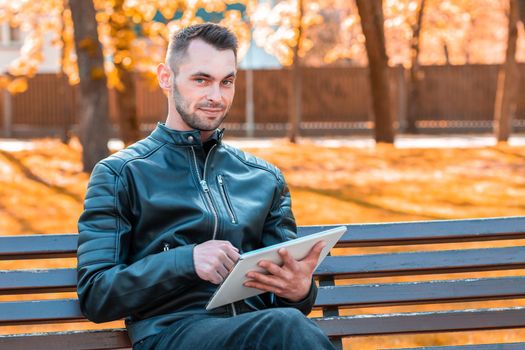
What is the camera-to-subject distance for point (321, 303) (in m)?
4.08

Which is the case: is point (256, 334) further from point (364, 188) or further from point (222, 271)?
point (364, 188)

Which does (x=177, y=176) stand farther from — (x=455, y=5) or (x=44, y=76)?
(x=44, y=76)

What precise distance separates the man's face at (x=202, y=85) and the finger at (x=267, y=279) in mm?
625

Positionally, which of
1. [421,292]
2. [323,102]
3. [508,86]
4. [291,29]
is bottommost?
[323,102]

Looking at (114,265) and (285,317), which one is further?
(114,265)

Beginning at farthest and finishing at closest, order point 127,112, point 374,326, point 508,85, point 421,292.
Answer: point 508,85, point 127,112, point 421,292, point 374,326

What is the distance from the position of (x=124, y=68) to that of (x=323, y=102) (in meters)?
18.0

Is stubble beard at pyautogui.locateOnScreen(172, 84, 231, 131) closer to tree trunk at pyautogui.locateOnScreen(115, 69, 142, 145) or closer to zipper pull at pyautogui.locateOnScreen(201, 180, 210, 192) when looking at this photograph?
zipper pull at pyautogui.locateOnScreen(201, 180, 210, 192)

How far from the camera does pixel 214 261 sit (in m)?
3.24

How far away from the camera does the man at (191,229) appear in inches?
128

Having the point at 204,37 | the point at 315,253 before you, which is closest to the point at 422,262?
the point at 315,253

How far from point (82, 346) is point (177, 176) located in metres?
0.72

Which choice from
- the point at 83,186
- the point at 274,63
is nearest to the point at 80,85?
the point at 83,186

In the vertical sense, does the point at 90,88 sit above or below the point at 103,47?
below
